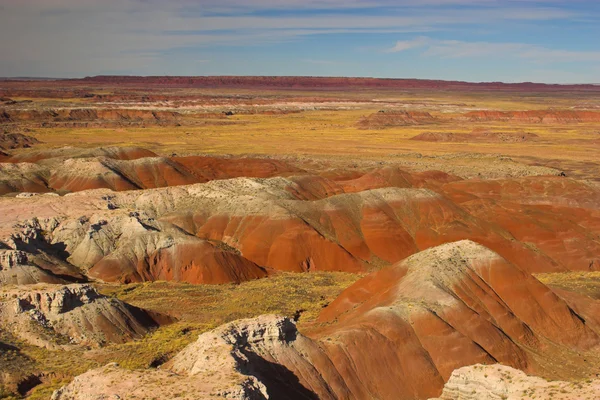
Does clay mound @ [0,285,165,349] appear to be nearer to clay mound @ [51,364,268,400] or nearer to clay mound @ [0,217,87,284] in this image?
clay mound @ [0,217,87,284]

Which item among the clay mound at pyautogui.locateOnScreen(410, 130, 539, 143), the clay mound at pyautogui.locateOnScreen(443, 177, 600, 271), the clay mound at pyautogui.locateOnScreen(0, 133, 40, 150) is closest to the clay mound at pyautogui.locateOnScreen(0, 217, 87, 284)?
the clay mound at pyautogui.locateOnScreen(443, 177, 600, 271)

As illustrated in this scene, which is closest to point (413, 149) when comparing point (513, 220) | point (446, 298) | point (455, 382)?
point (513, 220)

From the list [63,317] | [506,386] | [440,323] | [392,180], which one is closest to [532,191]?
[392,180]

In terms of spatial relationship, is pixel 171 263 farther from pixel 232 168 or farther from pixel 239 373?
pixel 232 168

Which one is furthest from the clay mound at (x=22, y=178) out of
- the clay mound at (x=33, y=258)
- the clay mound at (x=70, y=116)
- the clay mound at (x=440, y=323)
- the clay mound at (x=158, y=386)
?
the clay mound at (x=70, y=116)

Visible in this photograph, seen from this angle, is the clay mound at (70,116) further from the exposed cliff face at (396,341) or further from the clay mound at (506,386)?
the clay mound at (506,386)

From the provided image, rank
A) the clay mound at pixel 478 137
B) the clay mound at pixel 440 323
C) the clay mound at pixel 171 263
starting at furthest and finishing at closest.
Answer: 1. the clay mound at pixel 478 137
2. the clay mound at pixel 171 263
3. the clay mound at pixel 440 323

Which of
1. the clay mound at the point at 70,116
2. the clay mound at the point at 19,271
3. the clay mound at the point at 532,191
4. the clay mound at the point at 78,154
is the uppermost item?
the clay mound at the point at 70,116
